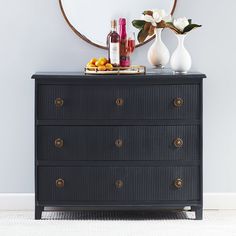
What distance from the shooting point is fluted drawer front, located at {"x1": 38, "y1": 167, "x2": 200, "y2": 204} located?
13.5 feet

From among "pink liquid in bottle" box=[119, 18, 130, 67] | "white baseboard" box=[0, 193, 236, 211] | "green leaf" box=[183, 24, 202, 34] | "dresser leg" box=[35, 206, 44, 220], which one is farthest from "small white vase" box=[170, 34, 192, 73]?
"dresser leg" box=[35, 206, 44, 220]

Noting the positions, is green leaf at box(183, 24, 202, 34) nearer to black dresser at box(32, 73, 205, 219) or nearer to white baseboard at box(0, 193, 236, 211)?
black dresser at box(32, 73, 205, 219)

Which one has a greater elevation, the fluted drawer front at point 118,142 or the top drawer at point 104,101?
the top drawer at point 104,101

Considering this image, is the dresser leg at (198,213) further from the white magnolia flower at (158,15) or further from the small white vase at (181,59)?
the white magnolia flower at (158,15)

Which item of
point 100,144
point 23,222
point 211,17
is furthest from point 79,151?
point 211,17

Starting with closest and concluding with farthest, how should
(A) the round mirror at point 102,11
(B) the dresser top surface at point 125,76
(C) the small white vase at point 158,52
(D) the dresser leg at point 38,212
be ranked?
(B) the dresser top surface at point 125,76
(D) the dresser leg at point 38,212
(C) the small white vase at point 158,52
(A) the round mirror at point 102,11

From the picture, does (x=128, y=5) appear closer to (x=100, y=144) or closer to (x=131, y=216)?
(x=100, y=144)

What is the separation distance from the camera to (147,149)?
4.11 meters

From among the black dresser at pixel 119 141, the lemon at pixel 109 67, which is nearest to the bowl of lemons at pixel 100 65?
the lemon at pixel 109 67

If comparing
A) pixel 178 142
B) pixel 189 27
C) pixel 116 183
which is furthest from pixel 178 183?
pixel 189 27

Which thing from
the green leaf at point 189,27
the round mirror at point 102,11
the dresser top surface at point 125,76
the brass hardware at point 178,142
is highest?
the round mirror at point 102,11

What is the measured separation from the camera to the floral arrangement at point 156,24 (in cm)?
416

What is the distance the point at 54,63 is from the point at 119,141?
0.68 meters

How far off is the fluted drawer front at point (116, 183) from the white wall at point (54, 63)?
415 millimetres
